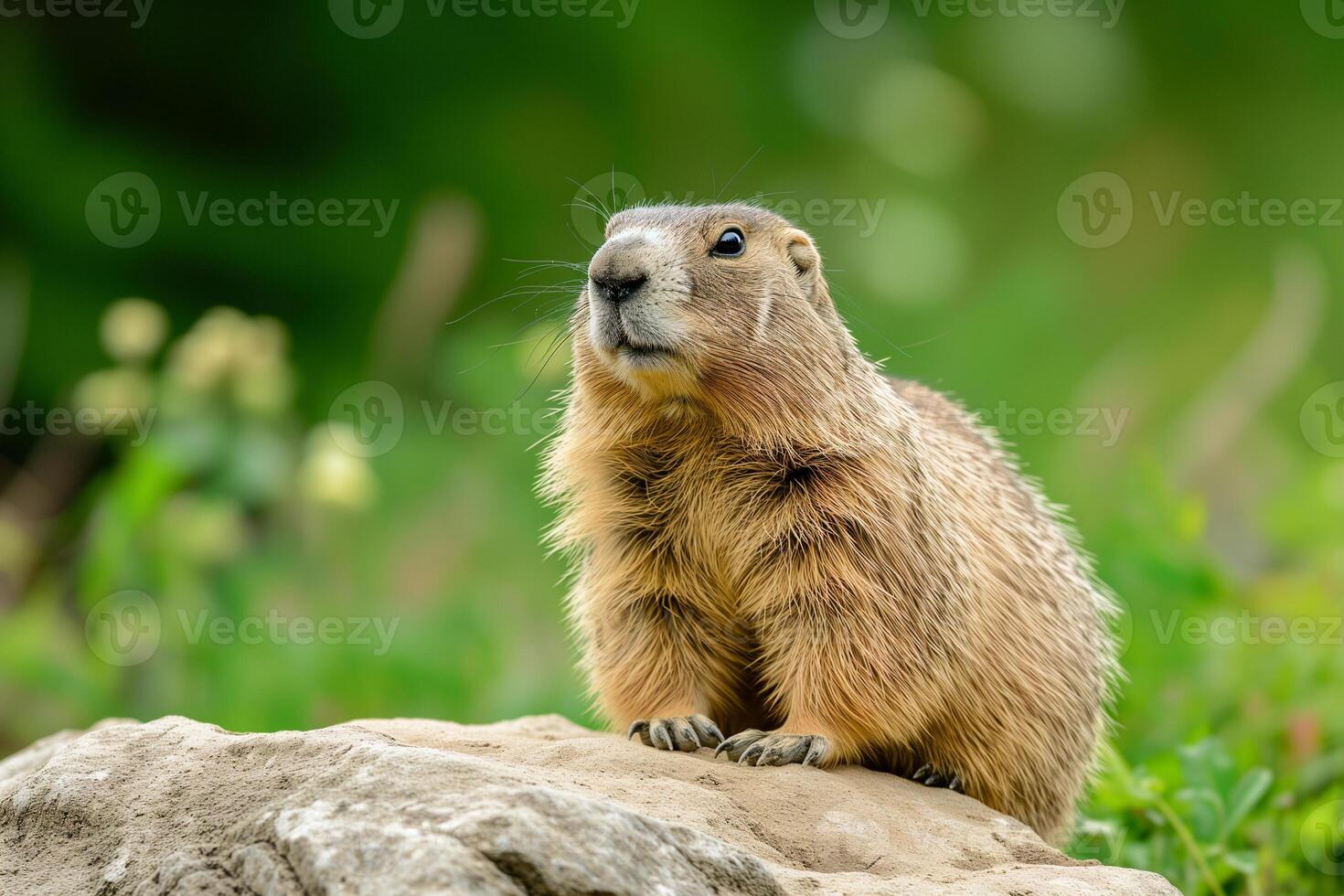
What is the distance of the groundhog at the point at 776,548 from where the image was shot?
14.5 feet

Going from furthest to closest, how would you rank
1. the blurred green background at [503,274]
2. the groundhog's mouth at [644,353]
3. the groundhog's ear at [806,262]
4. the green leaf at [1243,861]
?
the blurred green background at [503,274]
the green leaf at [1243,861]
the groundhog's ear at [806,262]
the groundhog's mouth at [644,353]

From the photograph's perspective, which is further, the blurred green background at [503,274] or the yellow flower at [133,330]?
the blurred green background at [503,274]

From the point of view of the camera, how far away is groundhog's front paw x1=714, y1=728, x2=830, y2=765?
4.15 meters

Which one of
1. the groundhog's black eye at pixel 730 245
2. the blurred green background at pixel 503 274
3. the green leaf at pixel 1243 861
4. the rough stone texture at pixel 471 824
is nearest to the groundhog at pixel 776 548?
the groundhog's black eye at pixel 730 245

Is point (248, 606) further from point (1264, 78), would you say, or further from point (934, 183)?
point (1264, 78)

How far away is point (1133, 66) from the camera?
10109 millimetres

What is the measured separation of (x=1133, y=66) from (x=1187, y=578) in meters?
4.92

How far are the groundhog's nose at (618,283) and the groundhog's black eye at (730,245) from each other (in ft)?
1.44

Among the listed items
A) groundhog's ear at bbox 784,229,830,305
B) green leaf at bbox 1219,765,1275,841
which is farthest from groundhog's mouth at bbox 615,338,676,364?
green leaf at bbox 1219,765,1275,841

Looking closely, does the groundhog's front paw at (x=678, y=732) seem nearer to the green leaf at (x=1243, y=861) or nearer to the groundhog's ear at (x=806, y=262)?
the groundhog's ear at (x=806, y=262)

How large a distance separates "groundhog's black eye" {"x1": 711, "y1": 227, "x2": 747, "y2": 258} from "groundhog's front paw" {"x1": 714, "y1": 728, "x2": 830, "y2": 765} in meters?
1.55

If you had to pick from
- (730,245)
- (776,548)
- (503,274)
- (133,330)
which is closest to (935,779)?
(776,548)

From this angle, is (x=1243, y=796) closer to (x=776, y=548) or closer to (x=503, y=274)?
(x=776, y=548)

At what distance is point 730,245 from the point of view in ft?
15.4
